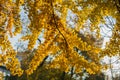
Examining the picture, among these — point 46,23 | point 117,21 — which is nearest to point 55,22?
point 46,23

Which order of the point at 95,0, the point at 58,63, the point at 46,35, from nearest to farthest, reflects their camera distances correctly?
the point at 95,0, the point at 46,35, the point at 58,63

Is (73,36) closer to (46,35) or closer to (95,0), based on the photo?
(46,35)

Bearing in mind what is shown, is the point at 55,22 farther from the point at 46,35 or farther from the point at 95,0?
the point at 95,0

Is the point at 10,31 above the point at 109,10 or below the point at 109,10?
below

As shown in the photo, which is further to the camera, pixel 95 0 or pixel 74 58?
pixel 74 58

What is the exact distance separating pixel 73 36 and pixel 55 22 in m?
0.69

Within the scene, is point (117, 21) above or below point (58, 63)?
above

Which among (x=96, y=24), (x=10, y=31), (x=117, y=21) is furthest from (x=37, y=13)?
(x=117, y=21)

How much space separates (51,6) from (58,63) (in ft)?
6.87

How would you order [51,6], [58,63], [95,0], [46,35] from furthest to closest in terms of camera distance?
[58,63] → [46,35] → [51,6] → [95,0]

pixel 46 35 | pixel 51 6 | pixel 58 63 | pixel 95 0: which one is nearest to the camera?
pixel 95 0

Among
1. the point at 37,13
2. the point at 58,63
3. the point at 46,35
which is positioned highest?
the point at 37,13

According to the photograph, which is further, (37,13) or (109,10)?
(37,13)

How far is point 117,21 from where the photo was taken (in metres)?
8.46
